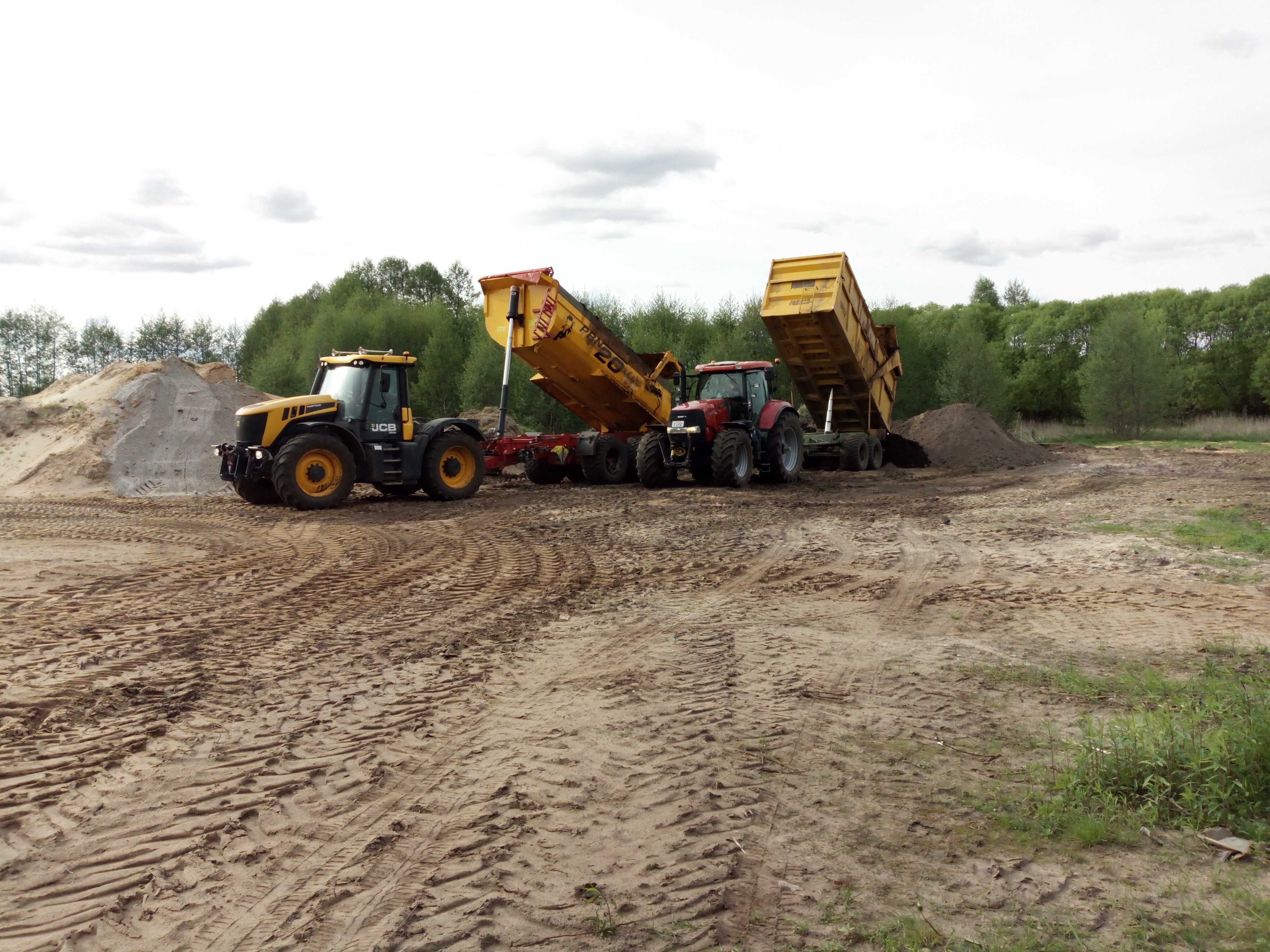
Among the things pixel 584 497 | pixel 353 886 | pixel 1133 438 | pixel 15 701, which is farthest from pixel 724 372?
pixel 1133 438

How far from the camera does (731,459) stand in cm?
1603

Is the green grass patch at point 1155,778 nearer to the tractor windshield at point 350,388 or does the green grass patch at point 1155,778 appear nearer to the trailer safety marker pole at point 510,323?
the tractor windshield at point 350,388

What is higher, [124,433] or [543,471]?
[124,433]

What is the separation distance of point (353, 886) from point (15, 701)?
2.86 meters

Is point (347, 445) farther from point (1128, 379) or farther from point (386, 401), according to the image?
point (1128, 379)

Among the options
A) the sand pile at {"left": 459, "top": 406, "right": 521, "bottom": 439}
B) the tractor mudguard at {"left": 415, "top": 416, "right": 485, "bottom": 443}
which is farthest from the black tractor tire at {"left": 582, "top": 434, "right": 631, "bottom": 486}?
the sand pile at {"left": 459, "top": 406, "right": 521, "bottom": 439}

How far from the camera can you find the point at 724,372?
17.1m

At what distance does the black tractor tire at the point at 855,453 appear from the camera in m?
20.7

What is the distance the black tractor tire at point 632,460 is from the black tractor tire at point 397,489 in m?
3.94

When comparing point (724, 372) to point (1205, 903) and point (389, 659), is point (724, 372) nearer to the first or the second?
point (389, 659)

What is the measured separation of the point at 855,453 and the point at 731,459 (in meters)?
5.65

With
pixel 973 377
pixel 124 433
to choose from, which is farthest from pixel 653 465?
pixel 973 377

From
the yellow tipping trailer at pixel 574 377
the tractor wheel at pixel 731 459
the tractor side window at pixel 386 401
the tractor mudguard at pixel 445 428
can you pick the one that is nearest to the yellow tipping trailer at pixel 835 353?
the yellow tipping trailer at pixel 574 377

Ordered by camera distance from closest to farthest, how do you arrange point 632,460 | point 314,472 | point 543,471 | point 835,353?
1. point 314,472
2. point 543,471
3. point 632,460
4. point 835,353
